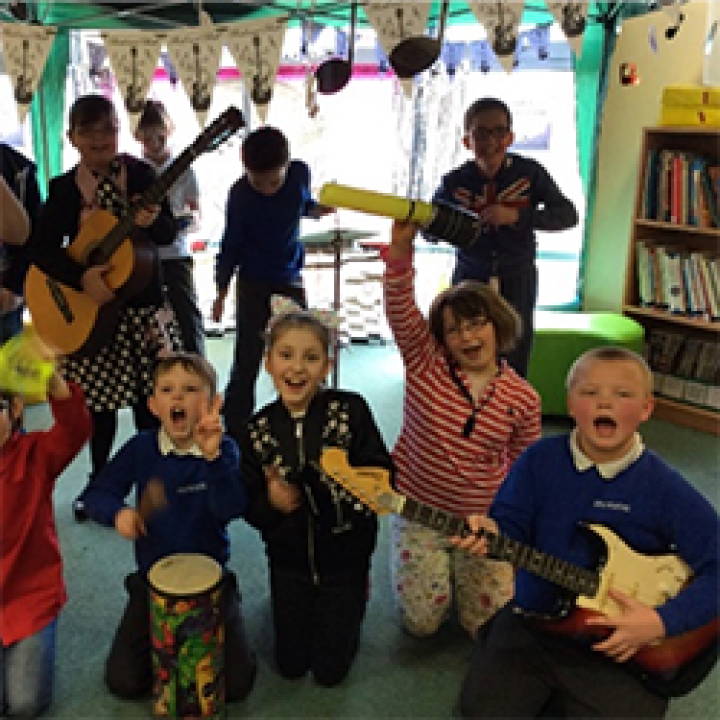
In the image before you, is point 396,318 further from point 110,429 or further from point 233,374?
point 233,374

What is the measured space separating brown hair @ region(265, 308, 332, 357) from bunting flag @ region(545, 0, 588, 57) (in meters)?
1.06

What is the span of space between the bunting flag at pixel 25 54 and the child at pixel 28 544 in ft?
4.89

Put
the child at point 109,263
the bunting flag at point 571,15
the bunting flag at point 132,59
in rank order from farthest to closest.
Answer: the bunting flag at point 132,59 < the child at point 109,263 < the bunting flag at point 571,15

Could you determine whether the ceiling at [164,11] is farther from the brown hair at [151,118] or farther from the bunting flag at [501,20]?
the bunting flag at [501,20]

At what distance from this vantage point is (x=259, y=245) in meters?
2.89

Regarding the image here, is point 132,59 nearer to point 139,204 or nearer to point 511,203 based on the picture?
point 139,204

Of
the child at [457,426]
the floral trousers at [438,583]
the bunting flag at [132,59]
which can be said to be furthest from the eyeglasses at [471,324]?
the bunting flag at [132,59]

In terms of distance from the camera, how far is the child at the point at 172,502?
1.70 meters

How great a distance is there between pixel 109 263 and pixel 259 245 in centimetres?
72

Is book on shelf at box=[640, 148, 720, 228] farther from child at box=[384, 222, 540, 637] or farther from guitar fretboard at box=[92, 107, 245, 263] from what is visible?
guitar fretboard at box=[92, 107, 245, 263]

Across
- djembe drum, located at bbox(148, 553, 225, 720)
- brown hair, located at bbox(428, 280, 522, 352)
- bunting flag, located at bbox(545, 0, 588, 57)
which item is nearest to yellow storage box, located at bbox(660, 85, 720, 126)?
bunting flag, located at bbox(545, 0, 588, 57)

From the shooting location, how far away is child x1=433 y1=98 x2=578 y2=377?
8.27 feet

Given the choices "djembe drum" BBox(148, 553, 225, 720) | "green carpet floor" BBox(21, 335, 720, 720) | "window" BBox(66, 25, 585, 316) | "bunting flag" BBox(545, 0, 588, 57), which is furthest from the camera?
"window" BBox(66, 25, 585, 316)

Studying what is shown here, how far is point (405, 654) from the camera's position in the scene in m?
1.87
